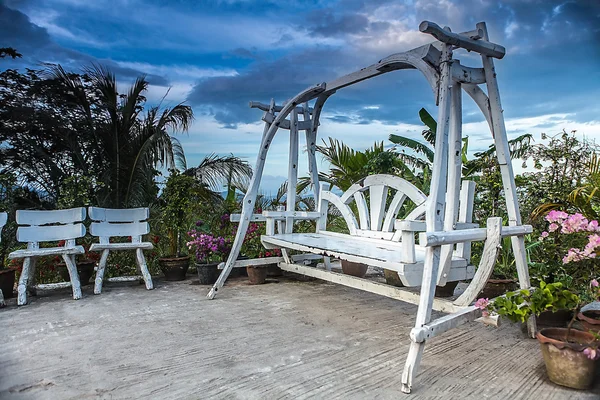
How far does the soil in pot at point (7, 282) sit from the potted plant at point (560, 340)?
4.29 metres

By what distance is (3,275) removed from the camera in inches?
164

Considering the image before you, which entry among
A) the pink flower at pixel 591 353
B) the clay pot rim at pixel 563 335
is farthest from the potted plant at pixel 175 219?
the pink flower at pixel 591 353

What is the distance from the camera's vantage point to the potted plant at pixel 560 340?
2.04 metres

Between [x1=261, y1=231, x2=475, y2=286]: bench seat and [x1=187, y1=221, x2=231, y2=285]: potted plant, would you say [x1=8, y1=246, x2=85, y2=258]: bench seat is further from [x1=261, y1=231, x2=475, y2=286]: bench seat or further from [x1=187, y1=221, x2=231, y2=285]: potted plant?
[x1=261, y1=231, x2=475, y2=286]: bench seat

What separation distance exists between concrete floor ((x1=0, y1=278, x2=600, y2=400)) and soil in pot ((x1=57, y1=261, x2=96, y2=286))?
0.89 meters

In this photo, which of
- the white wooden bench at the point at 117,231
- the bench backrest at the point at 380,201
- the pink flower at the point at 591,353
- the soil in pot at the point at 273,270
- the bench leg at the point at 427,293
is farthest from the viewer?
the soil in pot at the point at 273,270

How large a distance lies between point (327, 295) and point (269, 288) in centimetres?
68

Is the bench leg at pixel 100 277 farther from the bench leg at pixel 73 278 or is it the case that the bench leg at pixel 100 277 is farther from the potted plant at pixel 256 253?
the potted plant at pixel 256 253

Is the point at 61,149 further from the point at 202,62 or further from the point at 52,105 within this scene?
the point at 202,62

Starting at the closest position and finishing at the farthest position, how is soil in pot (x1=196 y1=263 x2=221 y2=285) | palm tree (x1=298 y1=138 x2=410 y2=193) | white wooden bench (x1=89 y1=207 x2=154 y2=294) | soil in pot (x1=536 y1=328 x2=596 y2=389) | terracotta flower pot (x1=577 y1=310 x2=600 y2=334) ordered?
soil in pot (x1=536 y1=328 x2=596 y2=389) → terracotta flower pot (x1=577 y1=310 x2=600 y2=334) → white wooden bench (x1=89 y1=207 x2=154 y2=294) → soil in pot (x1=196 y1=263 x2=221 y2=285) → palm tree (x1=298 y1=138 x2=410 y2=193)

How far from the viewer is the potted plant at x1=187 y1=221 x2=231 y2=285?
4.79 m

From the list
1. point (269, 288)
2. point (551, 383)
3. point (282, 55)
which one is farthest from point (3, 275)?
point (551, 383)

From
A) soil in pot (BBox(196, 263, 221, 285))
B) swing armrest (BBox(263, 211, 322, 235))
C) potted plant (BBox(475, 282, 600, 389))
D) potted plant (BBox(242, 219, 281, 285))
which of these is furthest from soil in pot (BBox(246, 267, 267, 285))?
potted plant (BBox(475, 282, 600, 389))

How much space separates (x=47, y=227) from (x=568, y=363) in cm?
454
